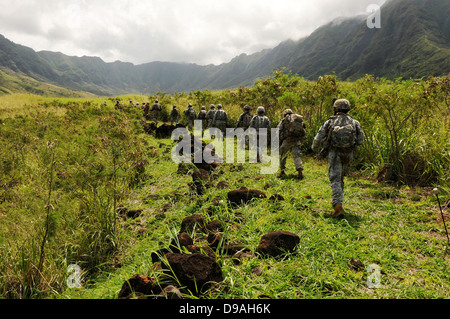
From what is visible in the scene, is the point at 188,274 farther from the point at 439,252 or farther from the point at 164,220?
the point at 439,252

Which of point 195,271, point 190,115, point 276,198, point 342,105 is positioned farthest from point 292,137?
point 190,115

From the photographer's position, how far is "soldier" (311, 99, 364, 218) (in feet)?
16.0

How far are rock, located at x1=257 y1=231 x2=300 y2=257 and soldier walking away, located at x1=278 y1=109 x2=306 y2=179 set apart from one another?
4.31 meters

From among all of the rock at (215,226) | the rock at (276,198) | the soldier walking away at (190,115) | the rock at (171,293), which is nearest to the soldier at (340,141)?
the rock at (276,198)

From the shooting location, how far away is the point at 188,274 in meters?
2.53

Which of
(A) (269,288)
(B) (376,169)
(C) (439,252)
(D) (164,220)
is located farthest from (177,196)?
(B) (376,169)

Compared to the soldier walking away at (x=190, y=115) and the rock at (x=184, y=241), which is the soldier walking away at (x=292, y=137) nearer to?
the rock at (x=184, y=241)

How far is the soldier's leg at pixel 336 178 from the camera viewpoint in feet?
15.7

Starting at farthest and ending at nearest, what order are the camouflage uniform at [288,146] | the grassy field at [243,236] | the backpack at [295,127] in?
the camouflage uniform at [288,146]
the backpack at [295,127]
the grassy field at [243,236]

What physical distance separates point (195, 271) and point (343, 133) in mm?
4197

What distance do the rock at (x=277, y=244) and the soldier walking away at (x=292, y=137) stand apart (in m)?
4.31

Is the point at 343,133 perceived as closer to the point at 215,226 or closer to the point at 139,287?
the point at 215,226

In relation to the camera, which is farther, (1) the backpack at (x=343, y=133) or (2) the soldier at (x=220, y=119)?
(2) the soldier at (x=220, y=119)

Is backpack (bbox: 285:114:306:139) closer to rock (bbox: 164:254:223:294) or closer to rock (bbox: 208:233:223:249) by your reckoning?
rock (bbox: 208:233:223:249)
